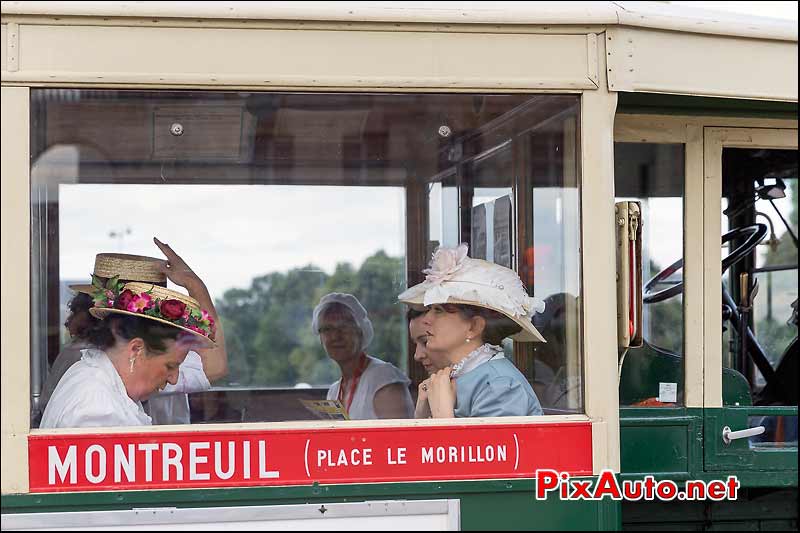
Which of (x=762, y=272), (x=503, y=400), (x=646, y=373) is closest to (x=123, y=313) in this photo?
(x=503, y=400)

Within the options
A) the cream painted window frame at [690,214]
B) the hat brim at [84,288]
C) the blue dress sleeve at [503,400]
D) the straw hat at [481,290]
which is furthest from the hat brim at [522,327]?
the hat brim at [84,288]

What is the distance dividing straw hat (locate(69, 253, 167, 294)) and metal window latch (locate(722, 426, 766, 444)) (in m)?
1.79

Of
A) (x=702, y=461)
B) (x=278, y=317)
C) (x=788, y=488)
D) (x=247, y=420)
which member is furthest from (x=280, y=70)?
(x=788, y=488)

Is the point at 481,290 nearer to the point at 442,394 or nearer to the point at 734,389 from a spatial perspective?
the point at 442,394

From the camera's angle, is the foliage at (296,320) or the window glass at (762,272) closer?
the foliage at (296,320)

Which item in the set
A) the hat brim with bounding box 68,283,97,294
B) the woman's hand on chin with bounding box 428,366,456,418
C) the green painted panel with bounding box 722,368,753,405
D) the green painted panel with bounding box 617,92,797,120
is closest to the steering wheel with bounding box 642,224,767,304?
the green painted panel with bounding box 722,368,753,405

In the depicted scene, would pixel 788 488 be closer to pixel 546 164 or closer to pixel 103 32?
pixel 546 164

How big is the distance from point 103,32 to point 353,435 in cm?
122

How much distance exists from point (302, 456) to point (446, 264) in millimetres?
728

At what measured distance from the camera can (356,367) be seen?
3.02m

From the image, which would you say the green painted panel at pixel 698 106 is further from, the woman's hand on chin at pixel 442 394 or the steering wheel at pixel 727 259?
the woman's hand on chin at pixel 442 394

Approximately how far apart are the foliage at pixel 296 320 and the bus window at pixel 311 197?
0.01m

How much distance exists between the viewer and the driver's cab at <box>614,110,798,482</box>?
2.95m

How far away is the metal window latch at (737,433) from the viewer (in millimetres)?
2953
